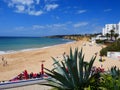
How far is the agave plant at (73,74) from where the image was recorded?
4.20 m

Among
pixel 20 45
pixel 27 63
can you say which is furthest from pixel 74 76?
pixel 20 45

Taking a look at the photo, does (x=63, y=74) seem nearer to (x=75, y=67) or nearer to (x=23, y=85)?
(x=75, y=67)

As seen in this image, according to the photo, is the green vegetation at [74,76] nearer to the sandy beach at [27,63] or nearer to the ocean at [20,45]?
the sandy beach at [27,63]

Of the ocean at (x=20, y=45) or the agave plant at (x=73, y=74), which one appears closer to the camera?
the agave plant at (x=73, y=74)

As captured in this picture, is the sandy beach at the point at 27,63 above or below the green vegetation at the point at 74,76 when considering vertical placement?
below

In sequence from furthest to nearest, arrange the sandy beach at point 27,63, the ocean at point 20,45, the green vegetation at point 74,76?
the ocean at point 20,45
the sandy beach at point 27,63
the green vegetation at point 74,76

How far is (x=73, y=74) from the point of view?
13.9ft

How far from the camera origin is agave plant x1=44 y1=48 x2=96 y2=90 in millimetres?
4203

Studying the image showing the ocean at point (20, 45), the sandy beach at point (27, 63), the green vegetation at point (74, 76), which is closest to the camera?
the green vegetation at point (74, 76)

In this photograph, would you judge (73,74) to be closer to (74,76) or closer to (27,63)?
(74,76)

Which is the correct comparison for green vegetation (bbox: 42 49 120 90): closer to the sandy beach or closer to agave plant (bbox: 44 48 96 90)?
agave plant (bbox: 44 48 96 90)

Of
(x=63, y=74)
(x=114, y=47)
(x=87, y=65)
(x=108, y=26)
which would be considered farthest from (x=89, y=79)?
(x=108, y=26)

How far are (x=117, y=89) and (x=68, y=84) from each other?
124cm

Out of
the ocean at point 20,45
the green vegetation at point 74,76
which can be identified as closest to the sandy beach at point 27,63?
the ocean at point 20,45
